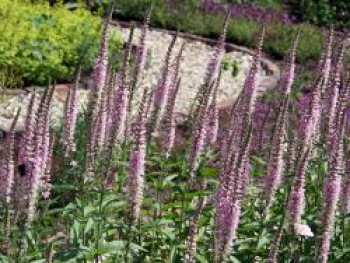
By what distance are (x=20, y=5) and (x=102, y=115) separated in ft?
25.6

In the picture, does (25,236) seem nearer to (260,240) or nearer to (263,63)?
(260,240)

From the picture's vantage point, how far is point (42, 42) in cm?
1166

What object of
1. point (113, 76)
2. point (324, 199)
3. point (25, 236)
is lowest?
point (25, 236)

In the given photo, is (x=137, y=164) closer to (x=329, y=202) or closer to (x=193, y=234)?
(x=193, y=234)

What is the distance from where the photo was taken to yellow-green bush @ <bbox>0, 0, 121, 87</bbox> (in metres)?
11.2

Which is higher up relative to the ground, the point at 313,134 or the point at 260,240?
the point at 313,134

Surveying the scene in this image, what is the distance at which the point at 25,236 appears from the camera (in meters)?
5.16

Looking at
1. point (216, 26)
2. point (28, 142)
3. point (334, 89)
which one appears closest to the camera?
point (28, 142)

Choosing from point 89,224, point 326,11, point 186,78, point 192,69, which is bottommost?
point 89,224

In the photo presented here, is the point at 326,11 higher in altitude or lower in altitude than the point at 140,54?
higher

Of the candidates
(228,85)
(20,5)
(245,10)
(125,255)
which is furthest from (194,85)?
(125,255)

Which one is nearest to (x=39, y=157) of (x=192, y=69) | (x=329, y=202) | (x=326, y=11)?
(x=329, y=202)

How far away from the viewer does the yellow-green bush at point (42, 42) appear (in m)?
11.2

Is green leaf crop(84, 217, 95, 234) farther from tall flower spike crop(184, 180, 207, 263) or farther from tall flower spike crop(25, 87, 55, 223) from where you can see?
tall flower spike crop(184, 180, 207, 263)
